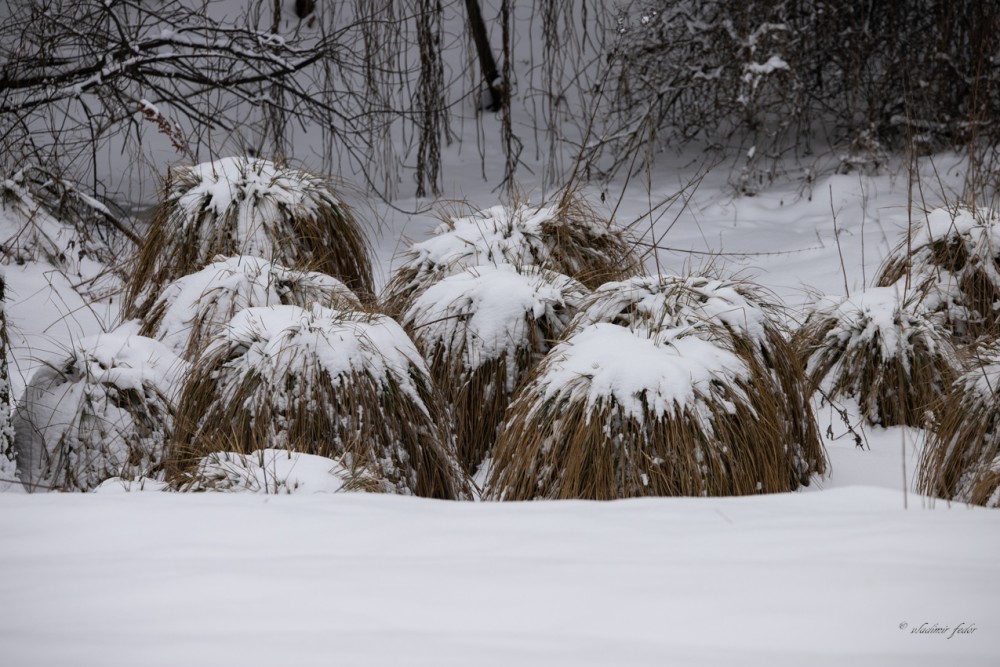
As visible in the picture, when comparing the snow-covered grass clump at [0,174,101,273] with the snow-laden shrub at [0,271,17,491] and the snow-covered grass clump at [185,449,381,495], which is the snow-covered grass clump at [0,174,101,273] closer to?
the snow-laden shrub at [0,271,17,491]

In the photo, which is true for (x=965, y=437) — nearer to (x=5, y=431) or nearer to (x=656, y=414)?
(x=656, y=414)

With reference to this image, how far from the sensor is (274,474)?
182 centimetres

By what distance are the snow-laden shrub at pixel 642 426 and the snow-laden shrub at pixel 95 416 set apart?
877 millimetres

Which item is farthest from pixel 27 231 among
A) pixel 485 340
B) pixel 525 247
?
pixel 485 340

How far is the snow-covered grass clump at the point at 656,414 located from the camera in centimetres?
211

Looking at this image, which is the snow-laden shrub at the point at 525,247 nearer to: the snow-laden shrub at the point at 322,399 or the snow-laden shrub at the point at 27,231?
the snow-laden shrub at the point at 322,399

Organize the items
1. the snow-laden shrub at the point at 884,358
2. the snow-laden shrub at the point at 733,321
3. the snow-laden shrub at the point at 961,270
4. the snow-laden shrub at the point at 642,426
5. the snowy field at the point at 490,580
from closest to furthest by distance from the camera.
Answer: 1. the snowy field at the point at 490,580
2. the snow-laden shrub at the point at 642,426
3. the snow-laden shrub at the point at 733,321
4. the snow-laden shrub at the point at 884,358
5. the snow-laden shrub at the point at 961,270

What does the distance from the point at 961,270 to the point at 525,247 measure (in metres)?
1.45

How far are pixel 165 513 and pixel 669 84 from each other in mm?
5160

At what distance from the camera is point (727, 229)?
548 cm

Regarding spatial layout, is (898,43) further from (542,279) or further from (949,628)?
(949,628)

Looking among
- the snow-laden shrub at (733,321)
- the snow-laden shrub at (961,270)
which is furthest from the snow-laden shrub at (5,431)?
the snow-laden shrub at (961,270)

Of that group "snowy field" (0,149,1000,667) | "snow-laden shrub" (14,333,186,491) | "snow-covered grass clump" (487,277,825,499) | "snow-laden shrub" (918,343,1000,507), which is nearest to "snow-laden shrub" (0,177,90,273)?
"snow-laden shrub" (14,333,186,491)

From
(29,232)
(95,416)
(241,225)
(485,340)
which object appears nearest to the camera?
(95,416)
